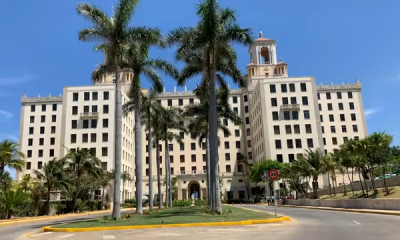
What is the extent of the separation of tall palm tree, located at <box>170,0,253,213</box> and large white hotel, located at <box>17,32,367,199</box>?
46449mm

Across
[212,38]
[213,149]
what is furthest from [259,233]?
[212,38]

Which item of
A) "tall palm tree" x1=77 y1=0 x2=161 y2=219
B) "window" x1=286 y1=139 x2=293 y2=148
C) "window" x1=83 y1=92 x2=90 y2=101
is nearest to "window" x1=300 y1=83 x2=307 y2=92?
"window" x1=286 y1=139 x2=293 y2=148

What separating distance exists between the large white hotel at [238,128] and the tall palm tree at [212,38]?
46449 mm

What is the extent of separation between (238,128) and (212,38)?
2614 inches

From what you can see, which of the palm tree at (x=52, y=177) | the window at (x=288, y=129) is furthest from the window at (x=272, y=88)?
the palm tree at (x=52, y=177)

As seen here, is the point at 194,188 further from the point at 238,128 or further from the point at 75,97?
the point at 75,97

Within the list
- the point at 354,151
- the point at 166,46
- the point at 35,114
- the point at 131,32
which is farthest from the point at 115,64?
the point at 35,114

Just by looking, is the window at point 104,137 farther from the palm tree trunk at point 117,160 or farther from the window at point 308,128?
the palm tree trunk at point 117,160

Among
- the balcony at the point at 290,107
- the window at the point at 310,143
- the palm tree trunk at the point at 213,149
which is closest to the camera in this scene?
the palm tree trunk at the point at 213,149

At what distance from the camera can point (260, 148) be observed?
78875 mm

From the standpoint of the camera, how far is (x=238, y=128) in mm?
91188

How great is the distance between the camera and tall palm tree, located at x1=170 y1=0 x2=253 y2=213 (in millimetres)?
25281

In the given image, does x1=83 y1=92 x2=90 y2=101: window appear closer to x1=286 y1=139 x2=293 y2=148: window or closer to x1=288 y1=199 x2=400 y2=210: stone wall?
x1=286 y1=139 x2=293 y2=148: window

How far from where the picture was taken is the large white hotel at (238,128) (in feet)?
246
